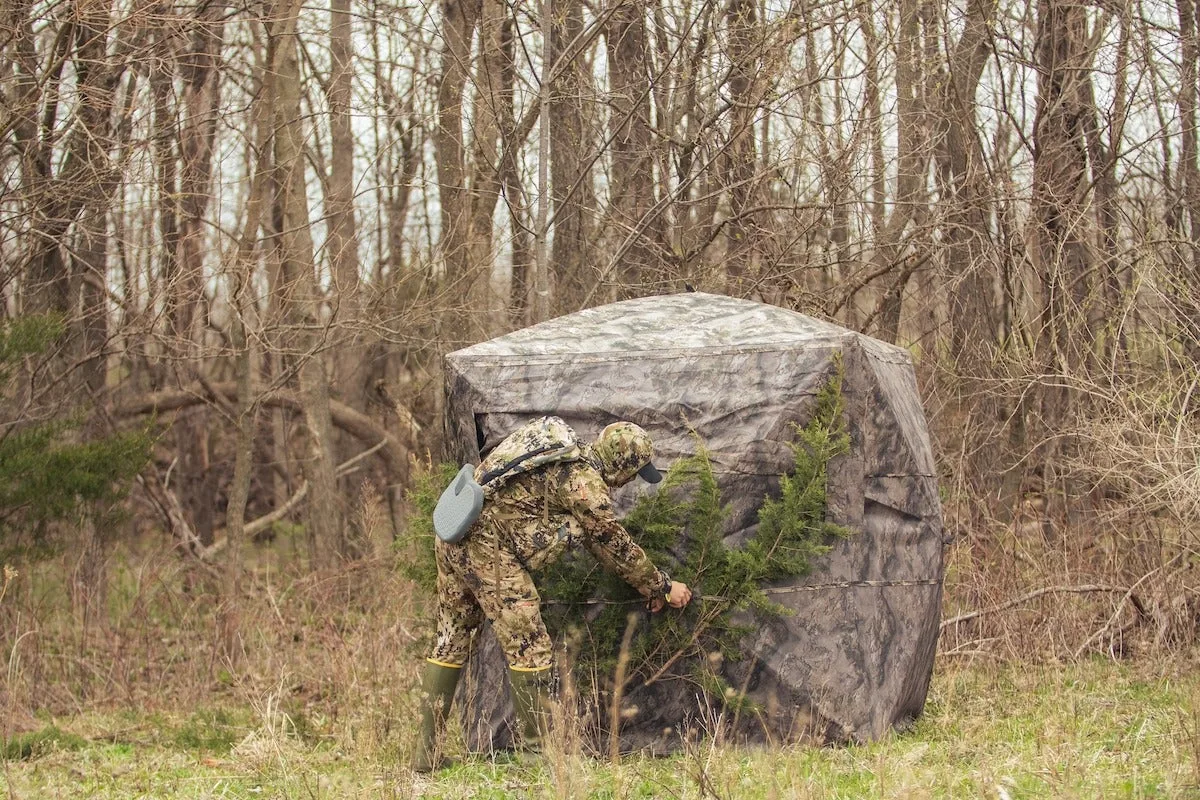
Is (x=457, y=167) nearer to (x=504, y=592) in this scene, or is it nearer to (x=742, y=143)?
(x=742, y=143)

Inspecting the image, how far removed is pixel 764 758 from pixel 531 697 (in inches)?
38.8

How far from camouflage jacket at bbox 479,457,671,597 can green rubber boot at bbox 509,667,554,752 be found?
0.44 metres

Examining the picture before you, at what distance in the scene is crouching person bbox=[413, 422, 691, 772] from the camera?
5598 mm

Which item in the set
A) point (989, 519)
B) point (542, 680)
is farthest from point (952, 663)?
point (542, 680)

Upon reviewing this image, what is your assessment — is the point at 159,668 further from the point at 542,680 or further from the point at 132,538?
the point at 132,538

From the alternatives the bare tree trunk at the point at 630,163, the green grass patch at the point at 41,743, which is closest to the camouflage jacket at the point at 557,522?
the green grass patch at the point at 41,743

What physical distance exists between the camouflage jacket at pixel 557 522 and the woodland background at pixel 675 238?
11.3ft

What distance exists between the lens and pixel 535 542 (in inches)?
222

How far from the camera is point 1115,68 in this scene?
11.1 metres

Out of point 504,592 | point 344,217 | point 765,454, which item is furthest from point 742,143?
point 504,592

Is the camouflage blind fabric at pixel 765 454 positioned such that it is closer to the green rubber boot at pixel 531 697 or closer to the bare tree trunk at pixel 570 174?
the green rubber boot at pixel 531 697

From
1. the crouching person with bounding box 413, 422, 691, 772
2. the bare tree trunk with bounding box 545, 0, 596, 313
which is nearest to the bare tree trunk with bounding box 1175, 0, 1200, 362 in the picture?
the bare tree trunk with bounding box 545, 0, 596, 313

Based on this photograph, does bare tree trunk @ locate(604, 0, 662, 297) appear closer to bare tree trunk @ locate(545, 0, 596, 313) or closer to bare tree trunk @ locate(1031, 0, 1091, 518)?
bare tree trunk @ locate(545, 0, 596, 313)

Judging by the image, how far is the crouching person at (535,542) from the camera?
5.60 metres
